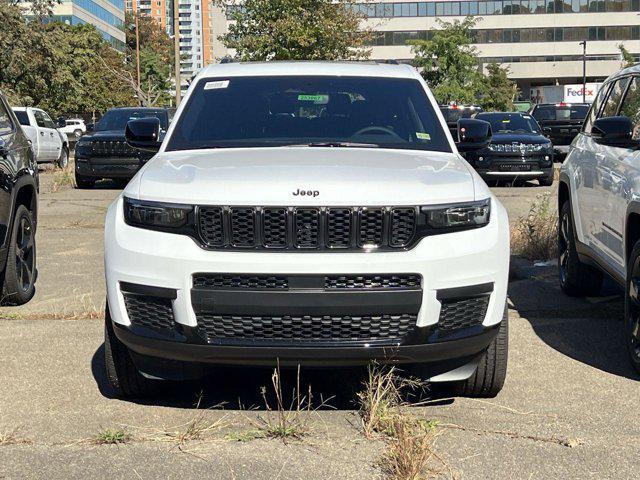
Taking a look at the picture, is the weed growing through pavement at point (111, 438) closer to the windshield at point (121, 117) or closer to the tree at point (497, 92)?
the windshield at point (121, 117)

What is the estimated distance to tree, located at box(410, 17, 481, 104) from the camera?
175 ft

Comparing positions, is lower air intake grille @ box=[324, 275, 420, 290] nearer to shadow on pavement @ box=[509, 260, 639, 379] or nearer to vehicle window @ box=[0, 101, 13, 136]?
shadow on pavement @ box=[509, 260, 639, 379]

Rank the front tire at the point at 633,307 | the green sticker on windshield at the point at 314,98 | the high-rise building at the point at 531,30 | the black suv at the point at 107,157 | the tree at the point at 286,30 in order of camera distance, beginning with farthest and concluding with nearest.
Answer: the high-rise building at the point at 531,30 → the tree at the point at 286,30 → the black suv at the point at 107,157 → the green sticker on windshield at the point at 314,98 → the front tire at the point at 633,307

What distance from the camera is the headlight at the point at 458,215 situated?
14.0 feet

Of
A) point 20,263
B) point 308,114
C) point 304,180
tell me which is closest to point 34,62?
point 20,263

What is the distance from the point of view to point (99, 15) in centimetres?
10588

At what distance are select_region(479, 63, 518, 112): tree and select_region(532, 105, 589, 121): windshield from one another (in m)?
50.8


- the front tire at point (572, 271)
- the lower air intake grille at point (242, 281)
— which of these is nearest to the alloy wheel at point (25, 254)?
the lower air intake grille at point (242, 281)

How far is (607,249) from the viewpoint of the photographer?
20.4 ft

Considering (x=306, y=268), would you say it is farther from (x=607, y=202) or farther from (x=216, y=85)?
(x=607, y=202)

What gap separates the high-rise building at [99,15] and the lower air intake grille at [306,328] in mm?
83226

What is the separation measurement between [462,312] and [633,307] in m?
1.49

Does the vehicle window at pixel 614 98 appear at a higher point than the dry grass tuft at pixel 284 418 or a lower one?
higher

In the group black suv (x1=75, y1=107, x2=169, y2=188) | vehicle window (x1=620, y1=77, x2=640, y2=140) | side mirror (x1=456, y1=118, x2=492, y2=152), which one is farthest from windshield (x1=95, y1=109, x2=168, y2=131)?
side mirror (x1=456, y1=118, x2=492, y2=152)
